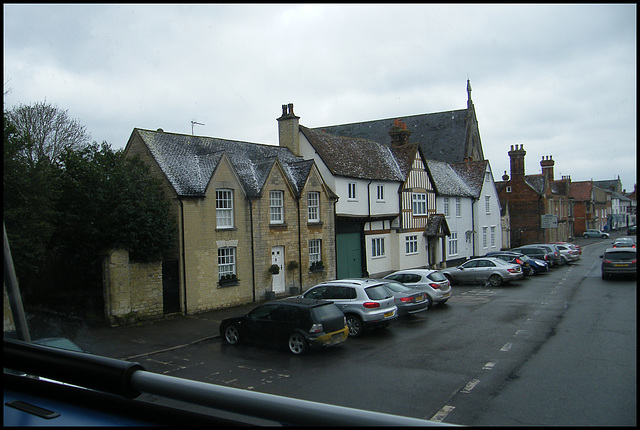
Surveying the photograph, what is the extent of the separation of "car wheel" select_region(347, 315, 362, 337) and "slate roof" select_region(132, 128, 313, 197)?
301 inches

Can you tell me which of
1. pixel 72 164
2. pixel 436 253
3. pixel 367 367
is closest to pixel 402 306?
pixel 367 367

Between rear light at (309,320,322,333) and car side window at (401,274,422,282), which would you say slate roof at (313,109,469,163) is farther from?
rear light at (309,320,322,333)

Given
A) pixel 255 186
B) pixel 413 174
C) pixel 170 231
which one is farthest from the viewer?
pixel 413 174

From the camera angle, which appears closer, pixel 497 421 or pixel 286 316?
pixel 497 421

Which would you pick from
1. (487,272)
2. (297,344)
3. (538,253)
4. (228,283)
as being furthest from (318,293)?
(538,253)

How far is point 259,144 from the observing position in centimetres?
2508

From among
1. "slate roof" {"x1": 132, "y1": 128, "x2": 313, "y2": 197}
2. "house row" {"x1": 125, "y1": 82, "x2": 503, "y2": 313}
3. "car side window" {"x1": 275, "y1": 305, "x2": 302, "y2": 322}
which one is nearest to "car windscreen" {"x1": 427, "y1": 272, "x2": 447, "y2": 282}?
"house row" {"x1": 125, "y1": 82, "x2": 503, "y2": 313}

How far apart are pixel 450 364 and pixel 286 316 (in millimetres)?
4289

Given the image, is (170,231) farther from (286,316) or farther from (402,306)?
(402,306)

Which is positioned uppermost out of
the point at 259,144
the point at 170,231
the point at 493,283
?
the point at 259,144

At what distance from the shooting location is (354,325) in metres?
14.8

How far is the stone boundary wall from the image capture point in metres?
15.9

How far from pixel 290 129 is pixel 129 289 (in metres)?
13.4

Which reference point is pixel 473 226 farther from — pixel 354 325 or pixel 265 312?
pixel 265 312
